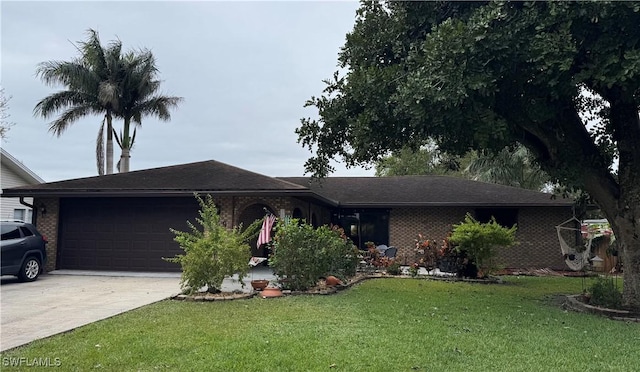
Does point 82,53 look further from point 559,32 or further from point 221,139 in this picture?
point 559,32

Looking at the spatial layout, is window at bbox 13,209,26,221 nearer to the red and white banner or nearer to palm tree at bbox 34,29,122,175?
palm tree at bbox 34,29,122,175

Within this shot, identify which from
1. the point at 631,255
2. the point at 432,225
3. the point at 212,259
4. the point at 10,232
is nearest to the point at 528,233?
the point at 432,225

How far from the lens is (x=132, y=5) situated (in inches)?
441

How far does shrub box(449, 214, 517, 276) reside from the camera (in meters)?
12.7

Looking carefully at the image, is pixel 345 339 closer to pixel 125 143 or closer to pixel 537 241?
pixel 537 241

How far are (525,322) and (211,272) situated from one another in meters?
5.96

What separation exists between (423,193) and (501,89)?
36.0 feet

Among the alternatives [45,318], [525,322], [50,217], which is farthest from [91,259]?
[525,322]

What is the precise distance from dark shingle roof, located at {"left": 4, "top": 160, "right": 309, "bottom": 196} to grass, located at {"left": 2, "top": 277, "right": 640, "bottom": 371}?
548 centimetres

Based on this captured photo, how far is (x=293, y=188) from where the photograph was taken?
1361 centimetres

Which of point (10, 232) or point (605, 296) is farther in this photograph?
point (10, 232)

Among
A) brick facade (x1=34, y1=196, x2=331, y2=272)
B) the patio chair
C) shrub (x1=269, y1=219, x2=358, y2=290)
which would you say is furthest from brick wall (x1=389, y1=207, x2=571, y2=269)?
shrub (x1=269, y1=219, x2=358, y2=290)

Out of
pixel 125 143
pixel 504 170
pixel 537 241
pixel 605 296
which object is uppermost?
pixel 125 143

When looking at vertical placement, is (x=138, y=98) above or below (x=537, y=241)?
above
